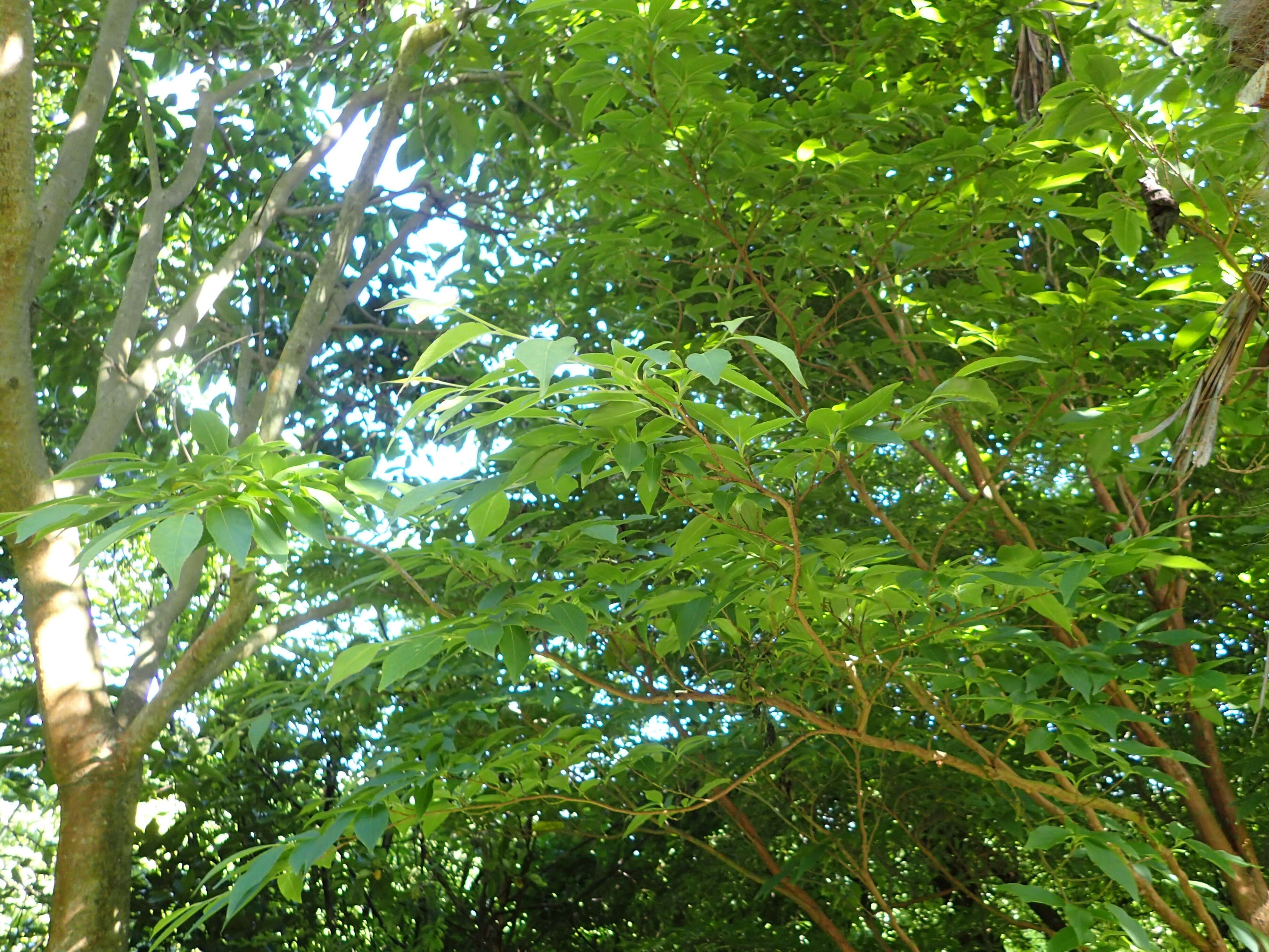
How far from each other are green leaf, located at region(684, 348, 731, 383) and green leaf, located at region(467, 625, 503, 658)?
2.23ft

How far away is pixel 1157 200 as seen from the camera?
217cm

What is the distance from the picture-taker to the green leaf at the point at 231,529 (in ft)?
3.96

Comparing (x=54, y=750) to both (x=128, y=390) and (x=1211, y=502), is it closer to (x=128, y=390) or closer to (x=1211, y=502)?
(x=128, y=390)

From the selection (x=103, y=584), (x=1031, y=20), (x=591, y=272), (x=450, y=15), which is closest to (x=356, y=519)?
(x=591, y=272)

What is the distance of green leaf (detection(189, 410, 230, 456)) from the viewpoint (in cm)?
143

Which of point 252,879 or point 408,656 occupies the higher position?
point 408,656

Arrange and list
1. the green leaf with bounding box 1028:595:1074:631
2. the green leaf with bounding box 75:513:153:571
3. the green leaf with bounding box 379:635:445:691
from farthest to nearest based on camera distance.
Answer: the green leaf with bounding box 1028:595:1074:631
the green leaf with bounding box 379:635:445:691
the green leaf with bounding box 75:513:153:571

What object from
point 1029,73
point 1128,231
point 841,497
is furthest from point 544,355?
point 1029,73

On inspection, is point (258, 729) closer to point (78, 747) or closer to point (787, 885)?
point (787, 885)

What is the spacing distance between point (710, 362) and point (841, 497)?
2332 mm

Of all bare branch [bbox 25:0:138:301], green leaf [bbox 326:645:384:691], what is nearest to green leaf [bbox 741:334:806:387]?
green leaf [bbox 326:645:384:691]

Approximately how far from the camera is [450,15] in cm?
404

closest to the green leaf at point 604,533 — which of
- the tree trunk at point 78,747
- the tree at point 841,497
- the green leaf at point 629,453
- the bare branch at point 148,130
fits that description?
the tree at point 841,497

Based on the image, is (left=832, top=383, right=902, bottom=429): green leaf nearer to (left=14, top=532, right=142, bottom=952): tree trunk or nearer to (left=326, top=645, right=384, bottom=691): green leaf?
(left=326, top=645, right=384, bottom=691): green leaf
